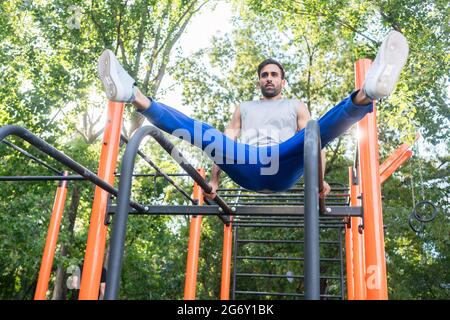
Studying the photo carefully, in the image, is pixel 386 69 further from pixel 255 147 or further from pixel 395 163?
pixel 395 163

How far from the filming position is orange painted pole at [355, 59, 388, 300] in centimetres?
189

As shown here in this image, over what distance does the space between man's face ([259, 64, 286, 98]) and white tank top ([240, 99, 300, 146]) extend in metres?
0.06

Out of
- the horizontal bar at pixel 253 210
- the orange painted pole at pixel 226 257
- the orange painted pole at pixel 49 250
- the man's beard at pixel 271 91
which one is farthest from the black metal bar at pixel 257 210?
the orange painted pole at pixel 226 257

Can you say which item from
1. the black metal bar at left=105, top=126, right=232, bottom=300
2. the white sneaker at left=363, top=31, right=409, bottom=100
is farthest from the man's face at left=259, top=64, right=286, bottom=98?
the black metal bar at left=105, top=126, right=232, bottom=300

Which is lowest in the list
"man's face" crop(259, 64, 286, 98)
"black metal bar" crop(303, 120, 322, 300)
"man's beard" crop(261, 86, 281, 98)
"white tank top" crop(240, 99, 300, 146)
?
"black metal bar" crop(303, 120, 322, 300)

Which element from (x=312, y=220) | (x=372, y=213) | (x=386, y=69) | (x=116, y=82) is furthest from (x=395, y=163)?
(x=312, y=220)

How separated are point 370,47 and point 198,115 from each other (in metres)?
4.87

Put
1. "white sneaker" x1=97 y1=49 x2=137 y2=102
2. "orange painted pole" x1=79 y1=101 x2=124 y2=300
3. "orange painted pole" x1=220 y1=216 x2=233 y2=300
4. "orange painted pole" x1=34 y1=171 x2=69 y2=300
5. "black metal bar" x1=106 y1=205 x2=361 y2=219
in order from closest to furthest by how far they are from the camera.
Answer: "white sneaker" x1=97 y1=49 x2=137 y2=102 → "black metal bar" x1=106 y1=205 x2=361 y2=219 → "orange painted pole" x1=79 y1=101 x2=124 y2=300 → "orange painted pole" x1=34 y1=171 x2=69 y2=300 → "orange painted pole" x1=220 y1=216 x2=233 y2=300

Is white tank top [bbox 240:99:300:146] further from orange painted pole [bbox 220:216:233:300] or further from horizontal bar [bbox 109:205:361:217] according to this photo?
orange painted pole [bbox 220:216:233:300]

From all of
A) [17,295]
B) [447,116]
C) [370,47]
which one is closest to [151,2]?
[370,47]

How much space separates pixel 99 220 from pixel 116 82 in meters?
0.92

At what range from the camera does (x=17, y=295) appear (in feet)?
47.7

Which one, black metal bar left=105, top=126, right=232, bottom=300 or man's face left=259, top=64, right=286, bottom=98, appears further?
man's face left=259, top=64, right=286, bottom=98

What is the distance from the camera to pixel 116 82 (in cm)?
173
